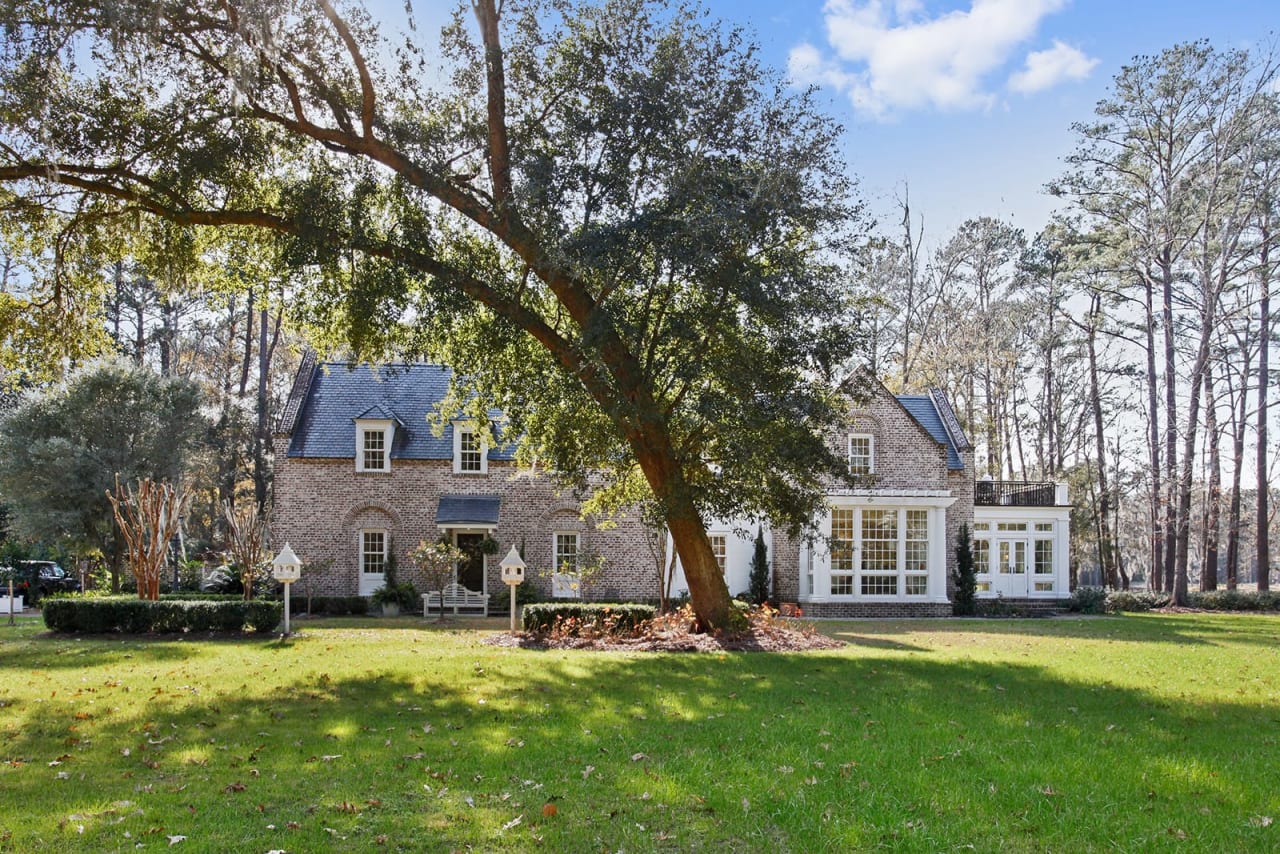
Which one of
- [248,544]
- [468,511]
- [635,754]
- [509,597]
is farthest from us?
[468,511]

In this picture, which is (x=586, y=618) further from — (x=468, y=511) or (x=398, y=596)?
(x=468, y=511)

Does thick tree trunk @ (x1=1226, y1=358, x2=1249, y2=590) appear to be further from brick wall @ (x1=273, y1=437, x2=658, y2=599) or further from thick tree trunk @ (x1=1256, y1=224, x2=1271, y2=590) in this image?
brick wall @ (x1=273, y1=437, x2=658, y2=599)

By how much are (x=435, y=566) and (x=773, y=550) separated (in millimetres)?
10164

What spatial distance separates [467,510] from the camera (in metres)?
26.6

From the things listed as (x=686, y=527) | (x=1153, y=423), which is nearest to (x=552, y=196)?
(x=686, y=527)

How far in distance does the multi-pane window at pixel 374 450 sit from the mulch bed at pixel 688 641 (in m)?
11.6

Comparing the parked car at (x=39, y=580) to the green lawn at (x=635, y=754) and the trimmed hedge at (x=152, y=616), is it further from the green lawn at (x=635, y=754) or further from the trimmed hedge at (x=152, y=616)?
the green lawn at (x=635, y=754)

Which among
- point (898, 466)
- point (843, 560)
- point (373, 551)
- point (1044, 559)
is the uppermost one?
point (898, 466)

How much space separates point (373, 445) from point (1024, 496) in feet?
66.0

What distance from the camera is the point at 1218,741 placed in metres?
7.70

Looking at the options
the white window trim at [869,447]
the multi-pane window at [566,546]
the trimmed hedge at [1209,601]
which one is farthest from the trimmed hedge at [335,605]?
the trimmed hedge at [1209,601]

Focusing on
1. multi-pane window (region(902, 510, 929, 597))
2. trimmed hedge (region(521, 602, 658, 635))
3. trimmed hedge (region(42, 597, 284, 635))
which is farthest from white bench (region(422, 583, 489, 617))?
multi-pane window (region(902, 510, 929, 597))

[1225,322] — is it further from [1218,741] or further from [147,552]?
[147,552]

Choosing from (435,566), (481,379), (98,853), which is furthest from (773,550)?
(98,853)
